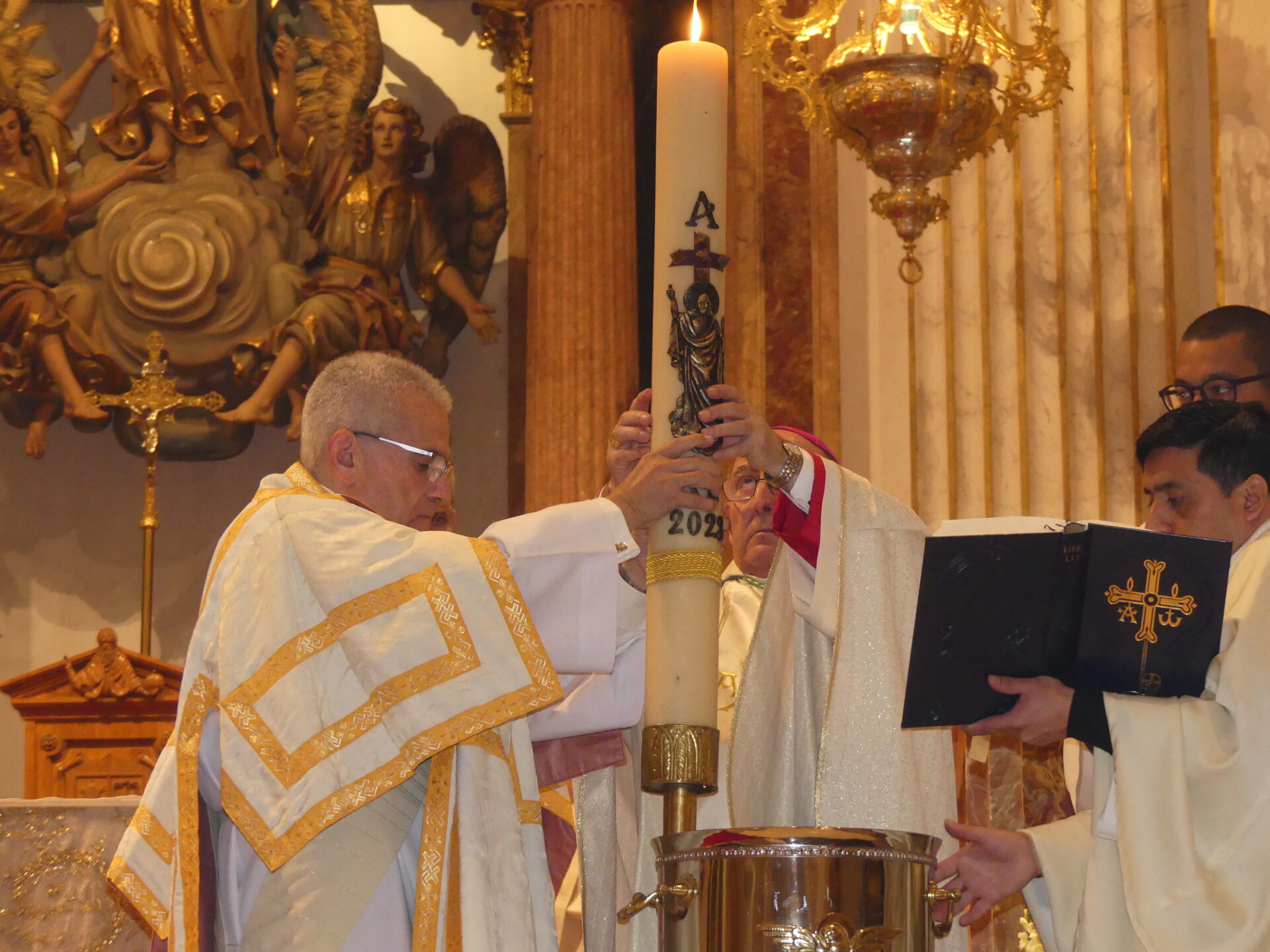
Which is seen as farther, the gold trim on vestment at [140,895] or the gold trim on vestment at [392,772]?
the gold trim on vestment at [140,895]

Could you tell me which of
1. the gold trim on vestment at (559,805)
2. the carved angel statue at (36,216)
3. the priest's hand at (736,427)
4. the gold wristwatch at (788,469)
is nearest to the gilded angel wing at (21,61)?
the carved angel statue at (36,216)

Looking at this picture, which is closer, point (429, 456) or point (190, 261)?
point (429, 456)

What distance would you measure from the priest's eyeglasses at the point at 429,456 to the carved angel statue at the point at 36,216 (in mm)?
4874

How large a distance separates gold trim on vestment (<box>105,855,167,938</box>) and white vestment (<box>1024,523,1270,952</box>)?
5.51 ft

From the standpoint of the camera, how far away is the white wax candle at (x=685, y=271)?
246 cm

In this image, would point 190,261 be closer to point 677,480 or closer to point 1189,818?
point 677,480

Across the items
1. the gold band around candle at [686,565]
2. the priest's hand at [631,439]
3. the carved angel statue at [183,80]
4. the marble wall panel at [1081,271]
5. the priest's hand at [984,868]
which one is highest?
the carved angel statue at [183,80]

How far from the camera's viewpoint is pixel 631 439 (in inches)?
123

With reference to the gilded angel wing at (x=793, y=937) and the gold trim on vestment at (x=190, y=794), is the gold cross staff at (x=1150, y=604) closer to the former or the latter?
the gilded angel wing at (x=793, y=937)

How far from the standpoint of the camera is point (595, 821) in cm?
346

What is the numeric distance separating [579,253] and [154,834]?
15.8 ft

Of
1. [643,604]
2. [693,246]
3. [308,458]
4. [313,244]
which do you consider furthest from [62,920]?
[313,244]

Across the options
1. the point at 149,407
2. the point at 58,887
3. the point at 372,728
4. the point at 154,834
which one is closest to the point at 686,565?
the point at 372,728

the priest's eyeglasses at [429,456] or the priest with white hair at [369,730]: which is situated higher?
the priest's eyeglasses at [429,456]
